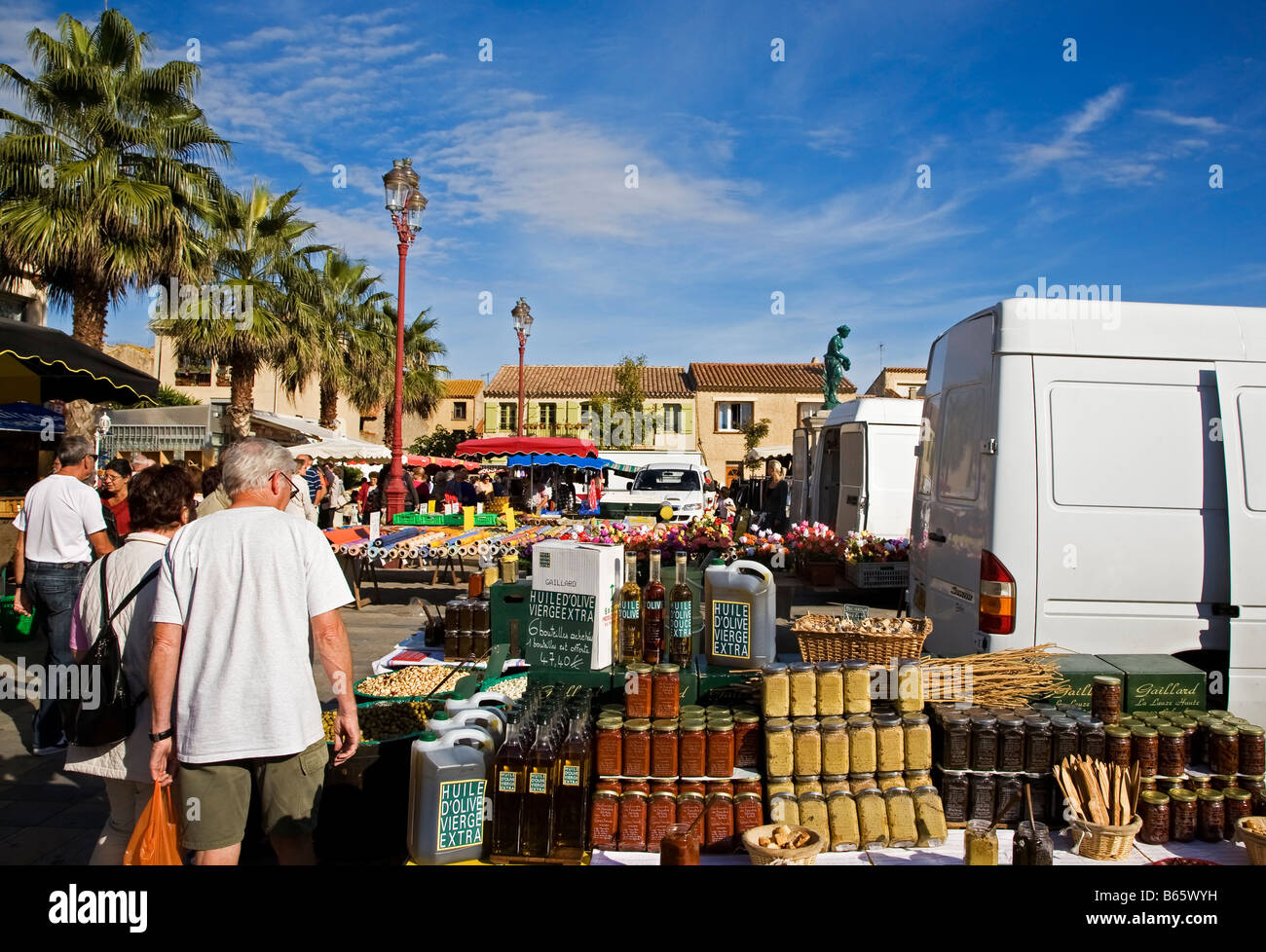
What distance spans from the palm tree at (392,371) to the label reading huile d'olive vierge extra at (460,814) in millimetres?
22867

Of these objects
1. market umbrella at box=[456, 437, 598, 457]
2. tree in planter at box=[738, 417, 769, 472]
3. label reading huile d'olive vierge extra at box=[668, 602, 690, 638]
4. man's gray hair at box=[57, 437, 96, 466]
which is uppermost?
tree in planter at box=[738, 417, 769, 472]

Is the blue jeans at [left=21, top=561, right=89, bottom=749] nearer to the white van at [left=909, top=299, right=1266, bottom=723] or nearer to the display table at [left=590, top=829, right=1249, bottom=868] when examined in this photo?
the display table at [left=590, top=829, right=1249, bottom=868]

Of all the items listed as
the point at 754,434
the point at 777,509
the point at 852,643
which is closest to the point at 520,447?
the point at 777,509

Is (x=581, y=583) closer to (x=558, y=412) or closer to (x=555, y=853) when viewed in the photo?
(x=555, y=853)

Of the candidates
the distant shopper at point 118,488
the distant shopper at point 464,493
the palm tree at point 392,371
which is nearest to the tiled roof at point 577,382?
the palm tree at point 392,371

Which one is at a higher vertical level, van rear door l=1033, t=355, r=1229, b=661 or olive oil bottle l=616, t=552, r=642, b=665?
van rear door l=1033, t=355, r=1229, b=661

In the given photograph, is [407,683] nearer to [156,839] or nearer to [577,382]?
[156,839]

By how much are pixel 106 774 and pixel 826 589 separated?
9.64 metres

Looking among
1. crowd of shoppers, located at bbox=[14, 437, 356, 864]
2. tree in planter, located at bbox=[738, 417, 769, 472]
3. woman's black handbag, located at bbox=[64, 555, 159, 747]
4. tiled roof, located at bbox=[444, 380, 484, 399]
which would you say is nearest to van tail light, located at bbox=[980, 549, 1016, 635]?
crowd of shoppers, located at bbox=[14, 437, 356, 864]

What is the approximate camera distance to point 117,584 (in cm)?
320

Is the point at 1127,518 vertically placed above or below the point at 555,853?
above

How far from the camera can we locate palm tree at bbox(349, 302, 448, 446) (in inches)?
1061

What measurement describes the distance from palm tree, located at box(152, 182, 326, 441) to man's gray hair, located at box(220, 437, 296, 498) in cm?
1556
